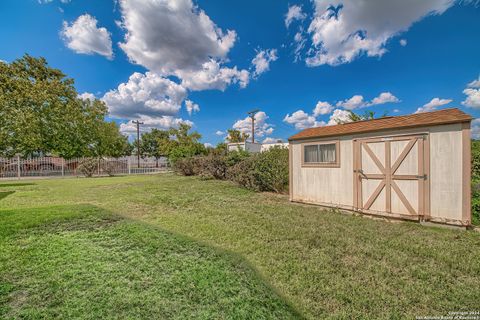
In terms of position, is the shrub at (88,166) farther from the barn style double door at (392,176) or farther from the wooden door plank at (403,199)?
the wooden door plank at (403,199)

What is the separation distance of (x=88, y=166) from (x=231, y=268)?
19688 millimetres

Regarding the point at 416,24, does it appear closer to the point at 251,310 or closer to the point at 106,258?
the point at 251,310

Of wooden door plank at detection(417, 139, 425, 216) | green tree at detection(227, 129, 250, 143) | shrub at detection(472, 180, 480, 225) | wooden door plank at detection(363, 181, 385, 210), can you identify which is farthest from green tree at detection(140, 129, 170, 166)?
shrub at detection(472, 180, 480, 225)

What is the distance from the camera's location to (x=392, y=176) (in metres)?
4.99

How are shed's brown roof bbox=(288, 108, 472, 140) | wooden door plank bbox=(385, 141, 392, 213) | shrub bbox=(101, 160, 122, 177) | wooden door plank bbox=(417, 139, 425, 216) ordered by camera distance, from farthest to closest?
1. shrub bbox=(101, 160, 122, 177)
2. wooden door plank bbox=(385, 141, 392, 213)
3. wooden door plank bbox=(417, 139, 425, 216)
4. shed's brown roof bbox=(288, 108, 472, 140)

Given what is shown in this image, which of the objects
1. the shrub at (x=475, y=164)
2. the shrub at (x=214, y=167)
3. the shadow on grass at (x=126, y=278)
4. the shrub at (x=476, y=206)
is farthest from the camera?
the shrub at (x=214, y=167)

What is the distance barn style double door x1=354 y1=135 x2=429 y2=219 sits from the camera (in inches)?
181

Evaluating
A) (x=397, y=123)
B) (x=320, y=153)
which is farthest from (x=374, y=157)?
(x=320, y=153)

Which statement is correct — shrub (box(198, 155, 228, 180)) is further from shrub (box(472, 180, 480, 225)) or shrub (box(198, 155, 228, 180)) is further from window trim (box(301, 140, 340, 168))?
shrub (box(472, 180, 480, 225))

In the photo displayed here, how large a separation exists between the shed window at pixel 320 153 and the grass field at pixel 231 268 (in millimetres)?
2169

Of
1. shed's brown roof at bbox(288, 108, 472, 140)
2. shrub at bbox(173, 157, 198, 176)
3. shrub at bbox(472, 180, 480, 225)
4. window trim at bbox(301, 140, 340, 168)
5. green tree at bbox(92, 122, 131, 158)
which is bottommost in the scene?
shrub at bbox(472, 180, 480, 225)

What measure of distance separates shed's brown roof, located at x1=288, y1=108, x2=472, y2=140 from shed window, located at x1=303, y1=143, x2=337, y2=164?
338 millimetres

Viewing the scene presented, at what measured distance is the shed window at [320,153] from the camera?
625cm

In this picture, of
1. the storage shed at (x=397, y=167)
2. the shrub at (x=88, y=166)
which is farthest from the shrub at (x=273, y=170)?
the shrub at (x=88, y=166)
